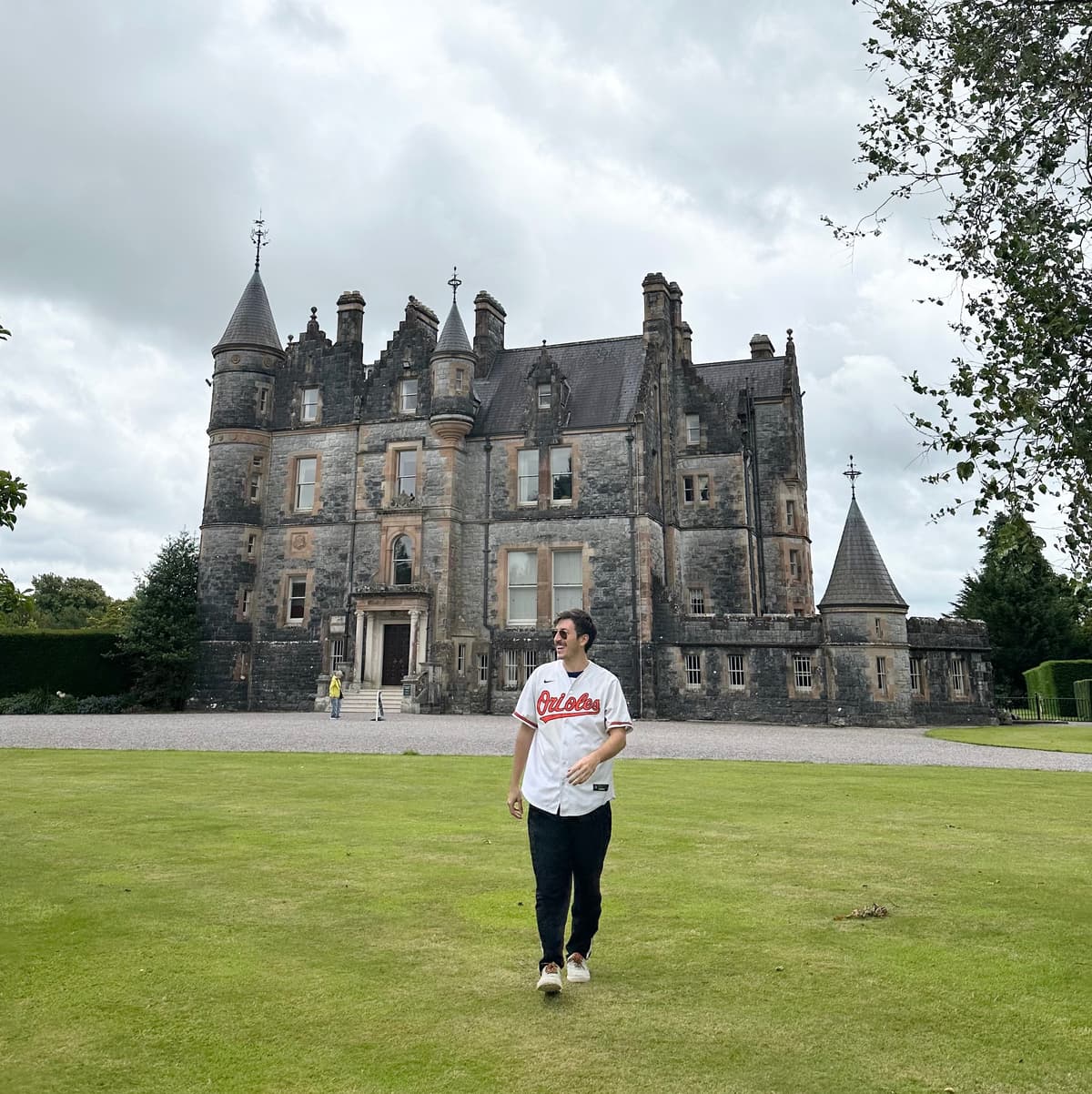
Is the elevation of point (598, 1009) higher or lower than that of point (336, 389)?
lower

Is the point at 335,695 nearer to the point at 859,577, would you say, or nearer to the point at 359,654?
the point at 359,654

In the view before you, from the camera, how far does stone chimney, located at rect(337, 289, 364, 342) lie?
4109 centimetres

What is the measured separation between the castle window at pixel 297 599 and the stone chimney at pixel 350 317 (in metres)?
10.4

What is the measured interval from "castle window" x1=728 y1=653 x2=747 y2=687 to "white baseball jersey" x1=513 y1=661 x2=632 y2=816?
29.4 metres

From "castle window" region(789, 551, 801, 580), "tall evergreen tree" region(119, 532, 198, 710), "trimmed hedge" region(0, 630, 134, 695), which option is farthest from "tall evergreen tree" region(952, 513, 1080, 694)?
"trimmed hedge" region(0, 630, 134, 695)

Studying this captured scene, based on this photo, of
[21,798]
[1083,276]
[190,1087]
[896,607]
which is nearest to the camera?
[190,1087]

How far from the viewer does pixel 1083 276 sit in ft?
26.9

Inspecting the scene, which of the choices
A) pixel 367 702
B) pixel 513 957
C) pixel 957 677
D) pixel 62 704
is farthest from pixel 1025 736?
pixel 62 704

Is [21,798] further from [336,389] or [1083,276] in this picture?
[336,389]

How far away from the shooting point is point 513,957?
18.2ft

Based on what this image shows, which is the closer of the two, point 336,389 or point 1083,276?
point 1083,276

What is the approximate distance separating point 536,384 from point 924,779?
26.8 metres

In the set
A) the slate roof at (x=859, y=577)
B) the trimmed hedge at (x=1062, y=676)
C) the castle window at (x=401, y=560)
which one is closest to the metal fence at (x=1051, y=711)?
the trimmed hedge at (x=1062, y=676)

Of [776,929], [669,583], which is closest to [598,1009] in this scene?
[776,929]
